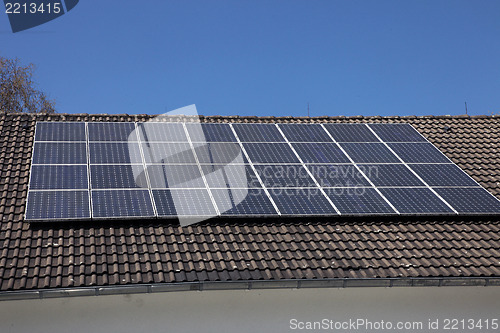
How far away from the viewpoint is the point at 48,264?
9.63 meters

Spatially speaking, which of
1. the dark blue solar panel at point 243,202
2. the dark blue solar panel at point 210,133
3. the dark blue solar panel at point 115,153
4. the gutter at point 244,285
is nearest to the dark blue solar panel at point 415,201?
the gutter at point 244,285

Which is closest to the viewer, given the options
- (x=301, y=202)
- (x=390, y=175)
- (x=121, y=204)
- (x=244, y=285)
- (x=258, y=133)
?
(x=244, y=285)

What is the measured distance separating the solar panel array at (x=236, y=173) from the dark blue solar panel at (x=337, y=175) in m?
0.02

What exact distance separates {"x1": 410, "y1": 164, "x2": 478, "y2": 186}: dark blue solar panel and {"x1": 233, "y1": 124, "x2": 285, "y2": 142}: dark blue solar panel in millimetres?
2965

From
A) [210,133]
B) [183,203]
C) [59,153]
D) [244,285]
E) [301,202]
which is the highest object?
[210,133]

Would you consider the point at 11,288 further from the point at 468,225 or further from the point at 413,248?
the point at 468,225

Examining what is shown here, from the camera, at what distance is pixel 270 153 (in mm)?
13516

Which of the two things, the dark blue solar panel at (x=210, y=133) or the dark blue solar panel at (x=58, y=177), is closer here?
the dark blue solar panel at (x=58, y=177)

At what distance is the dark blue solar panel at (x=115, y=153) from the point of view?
41.2 ft

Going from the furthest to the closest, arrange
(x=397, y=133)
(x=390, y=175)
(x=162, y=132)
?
(x=397, y=133) → (x=162, y=132) → (x=390, y=175)

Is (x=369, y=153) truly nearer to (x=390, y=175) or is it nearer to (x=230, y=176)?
(x=390, y=175)

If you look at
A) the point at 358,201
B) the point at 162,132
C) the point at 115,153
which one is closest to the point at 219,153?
the point at 162,132

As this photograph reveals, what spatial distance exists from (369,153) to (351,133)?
1.10 metres

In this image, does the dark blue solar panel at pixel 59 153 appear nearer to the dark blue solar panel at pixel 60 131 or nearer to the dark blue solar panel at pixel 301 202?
the dark blue solar panel at pixel 60 131
